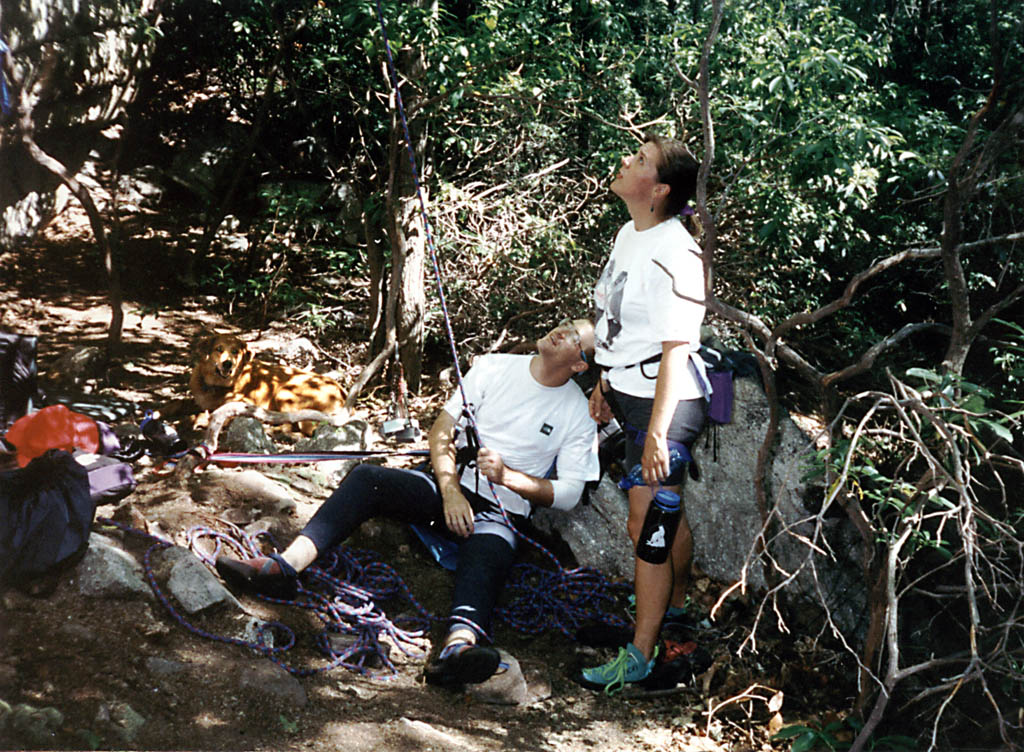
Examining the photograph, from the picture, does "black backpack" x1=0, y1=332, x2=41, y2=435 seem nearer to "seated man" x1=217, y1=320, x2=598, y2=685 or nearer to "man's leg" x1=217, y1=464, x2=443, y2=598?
"man's leg" x1=217, y1=464, x2=443, y2=598

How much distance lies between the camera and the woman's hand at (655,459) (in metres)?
2.70

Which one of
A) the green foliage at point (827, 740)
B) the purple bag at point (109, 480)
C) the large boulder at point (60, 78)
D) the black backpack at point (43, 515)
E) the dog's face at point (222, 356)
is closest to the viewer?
the black backpack at point (43, 515)

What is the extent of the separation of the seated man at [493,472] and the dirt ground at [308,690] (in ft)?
1.05

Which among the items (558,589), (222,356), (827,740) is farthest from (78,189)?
(827,740)

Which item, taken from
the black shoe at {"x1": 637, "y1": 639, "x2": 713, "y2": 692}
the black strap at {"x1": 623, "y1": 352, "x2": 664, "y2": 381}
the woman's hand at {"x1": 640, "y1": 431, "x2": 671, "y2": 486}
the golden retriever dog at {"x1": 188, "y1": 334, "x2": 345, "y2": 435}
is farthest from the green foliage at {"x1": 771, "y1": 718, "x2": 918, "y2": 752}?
the golden retriever dog at {"x1": 188, "y1": 334, "x2": 345, "y2": 435}

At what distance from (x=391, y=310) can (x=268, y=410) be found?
1108mm

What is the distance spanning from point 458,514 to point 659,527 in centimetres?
77

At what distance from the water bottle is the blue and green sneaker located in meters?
0.36

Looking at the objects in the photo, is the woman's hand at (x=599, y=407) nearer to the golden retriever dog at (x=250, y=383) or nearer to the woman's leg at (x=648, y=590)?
the woman's leg at (x=648, y=590)

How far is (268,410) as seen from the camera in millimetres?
5188

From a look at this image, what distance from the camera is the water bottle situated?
2.85 meters

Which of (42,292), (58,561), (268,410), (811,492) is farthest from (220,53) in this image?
(811,492)

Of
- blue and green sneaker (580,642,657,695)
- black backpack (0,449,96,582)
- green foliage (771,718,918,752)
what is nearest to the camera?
black backpack (0,449,96,582)

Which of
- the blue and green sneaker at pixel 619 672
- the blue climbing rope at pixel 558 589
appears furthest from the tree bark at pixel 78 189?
the blue and green sneaker at pixel 619 672
